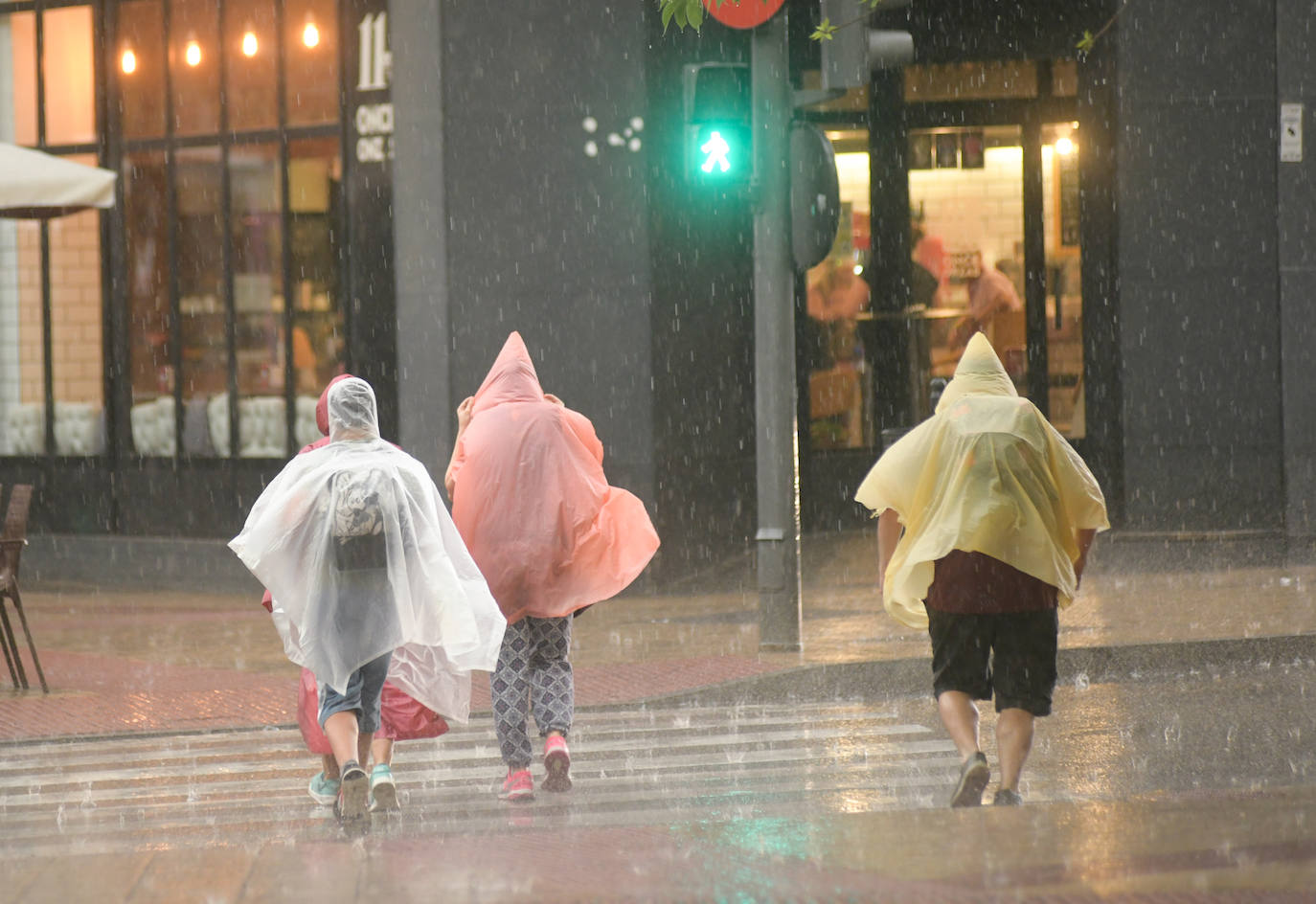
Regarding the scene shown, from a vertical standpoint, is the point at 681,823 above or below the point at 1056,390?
below

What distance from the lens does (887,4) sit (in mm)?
9469

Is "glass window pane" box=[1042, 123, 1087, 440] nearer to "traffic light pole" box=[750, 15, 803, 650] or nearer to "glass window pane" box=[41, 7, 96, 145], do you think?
"traffic light pole" box=[750, 15, 803, 650]

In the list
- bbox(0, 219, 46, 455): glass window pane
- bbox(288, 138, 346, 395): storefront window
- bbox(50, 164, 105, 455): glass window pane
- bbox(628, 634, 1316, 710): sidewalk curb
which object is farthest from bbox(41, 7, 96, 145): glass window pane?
bbox(628, 634, 1316, 710): sidewalk curb

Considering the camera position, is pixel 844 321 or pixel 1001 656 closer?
pixel 1001 656

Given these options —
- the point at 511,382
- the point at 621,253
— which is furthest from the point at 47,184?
the point at 511,382

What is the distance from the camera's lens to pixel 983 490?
6352 millimetres

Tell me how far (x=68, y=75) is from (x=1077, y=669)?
10063 mm

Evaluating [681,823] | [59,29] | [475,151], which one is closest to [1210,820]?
[681,823]

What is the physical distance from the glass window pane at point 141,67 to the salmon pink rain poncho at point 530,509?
27.4 feet

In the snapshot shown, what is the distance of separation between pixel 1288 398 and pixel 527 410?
8.39 meters

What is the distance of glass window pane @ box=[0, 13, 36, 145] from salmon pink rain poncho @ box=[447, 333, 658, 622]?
369 inches

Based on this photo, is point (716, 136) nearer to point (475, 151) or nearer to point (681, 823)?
point (475, 151)

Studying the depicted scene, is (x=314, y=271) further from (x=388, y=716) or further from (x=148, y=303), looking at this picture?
(x=388, y=716)

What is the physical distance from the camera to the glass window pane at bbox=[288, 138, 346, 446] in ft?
45.9
